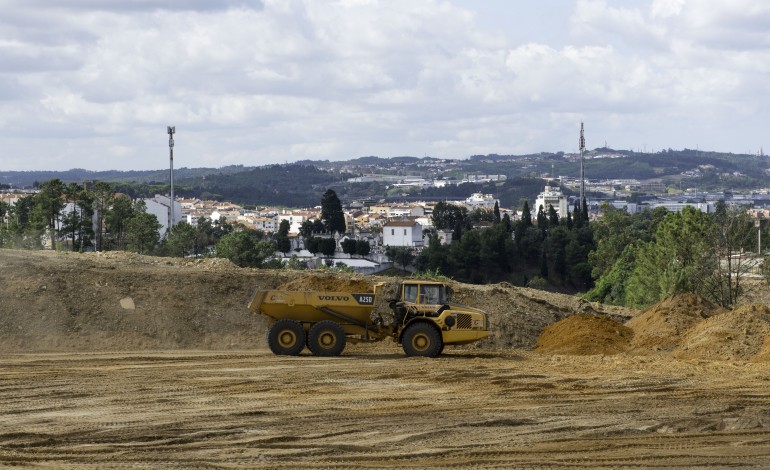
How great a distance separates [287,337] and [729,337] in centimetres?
1169

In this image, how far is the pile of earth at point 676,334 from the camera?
29.1 meters

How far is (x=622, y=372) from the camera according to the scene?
25.8 metres

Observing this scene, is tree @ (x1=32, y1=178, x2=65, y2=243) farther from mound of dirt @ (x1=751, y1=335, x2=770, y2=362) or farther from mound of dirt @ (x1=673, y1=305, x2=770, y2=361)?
mound of dirt @ (x1=751, y1=335, x2=770, y2=362)

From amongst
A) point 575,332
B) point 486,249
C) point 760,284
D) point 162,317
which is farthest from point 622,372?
point 486,249

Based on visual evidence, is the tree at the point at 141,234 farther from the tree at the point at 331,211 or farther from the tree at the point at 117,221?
the tree at the point at 331,211

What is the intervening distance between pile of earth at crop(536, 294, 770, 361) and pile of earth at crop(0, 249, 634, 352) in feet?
6.42

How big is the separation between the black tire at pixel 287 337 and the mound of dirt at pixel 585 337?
24.0 ft

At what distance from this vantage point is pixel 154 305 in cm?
3328

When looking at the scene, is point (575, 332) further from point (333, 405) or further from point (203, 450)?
point (203, 450)

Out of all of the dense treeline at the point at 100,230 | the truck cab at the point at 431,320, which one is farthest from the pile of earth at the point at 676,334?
the dense treeline at the point at 100,230

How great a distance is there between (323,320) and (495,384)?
6122mm

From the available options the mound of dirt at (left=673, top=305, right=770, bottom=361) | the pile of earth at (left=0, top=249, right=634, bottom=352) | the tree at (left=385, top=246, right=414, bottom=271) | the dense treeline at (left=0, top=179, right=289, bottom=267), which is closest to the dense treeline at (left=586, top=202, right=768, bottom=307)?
the pile of earth at (left=0, top=249, right=634, bottom=352)

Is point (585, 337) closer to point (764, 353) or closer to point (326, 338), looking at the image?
point (764, 353)

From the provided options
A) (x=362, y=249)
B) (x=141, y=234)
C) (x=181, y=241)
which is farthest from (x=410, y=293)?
(x=362, y=249)
